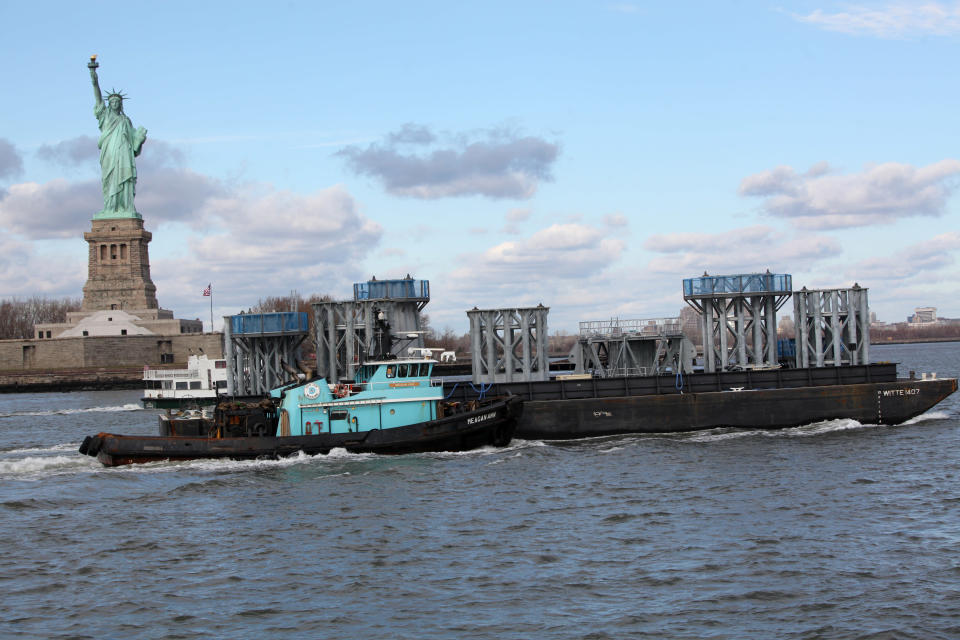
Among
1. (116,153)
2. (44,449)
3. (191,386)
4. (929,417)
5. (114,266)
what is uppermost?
(116,153)

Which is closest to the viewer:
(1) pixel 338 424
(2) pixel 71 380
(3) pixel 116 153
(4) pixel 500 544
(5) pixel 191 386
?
(4) pixel 500 544

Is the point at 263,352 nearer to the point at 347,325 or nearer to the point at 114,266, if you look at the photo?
the point at 347,325

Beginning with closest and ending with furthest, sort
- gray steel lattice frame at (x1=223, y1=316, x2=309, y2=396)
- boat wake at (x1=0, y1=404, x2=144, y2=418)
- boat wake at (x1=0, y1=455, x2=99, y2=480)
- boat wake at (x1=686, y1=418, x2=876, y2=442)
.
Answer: boat wake at (x1=0, y1=455, x2=99, y2=480)
boat wake at (x1=686, y1=418, x2=876, y2=442)
gray steel lattice frame at (x1=223, y1=316, x2=309, y2=396)
boat wake at (x1=0, y1=404, x2=144, y2=418)

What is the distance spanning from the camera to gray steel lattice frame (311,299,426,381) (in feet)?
160

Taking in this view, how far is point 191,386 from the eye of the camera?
236 feet

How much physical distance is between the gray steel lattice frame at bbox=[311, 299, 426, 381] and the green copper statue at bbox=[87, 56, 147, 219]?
76.9 m

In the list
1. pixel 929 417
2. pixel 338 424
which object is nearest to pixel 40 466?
pixel 338 424

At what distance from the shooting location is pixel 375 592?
19906 millimetres

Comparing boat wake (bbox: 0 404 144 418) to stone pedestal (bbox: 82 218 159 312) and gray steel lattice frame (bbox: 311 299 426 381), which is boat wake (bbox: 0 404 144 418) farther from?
stone pedestal (bbox: 82 218 159 312)

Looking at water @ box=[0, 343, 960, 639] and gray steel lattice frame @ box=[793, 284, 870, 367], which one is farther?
gray steel lattice frame @ box=[793, 284, 870, 367]

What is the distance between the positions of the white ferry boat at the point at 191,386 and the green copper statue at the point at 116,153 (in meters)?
51.8

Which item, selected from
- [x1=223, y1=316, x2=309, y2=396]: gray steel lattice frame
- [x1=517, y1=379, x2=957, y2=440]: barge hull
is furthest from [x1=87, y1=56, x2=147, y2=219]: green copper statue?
[x1=517, y1=379, x2=957, y2=440]: barge hull

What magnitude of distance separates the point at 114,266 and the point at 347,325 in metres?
79.3

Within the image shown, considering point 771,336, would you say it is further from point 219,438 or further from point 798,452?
point 219,438
